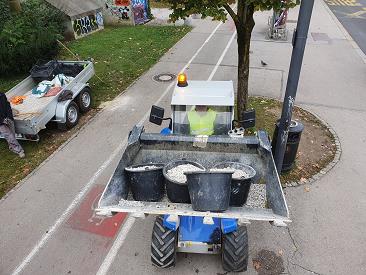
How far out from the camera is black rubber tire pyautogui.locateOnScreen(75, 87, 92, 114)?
10.7 metres

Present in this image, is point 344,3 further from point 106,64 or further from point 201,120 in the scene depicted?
point 201,120

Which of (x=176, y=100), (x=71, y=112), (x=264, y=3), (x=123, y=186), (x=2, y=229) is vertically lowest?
(x=2, y=229)

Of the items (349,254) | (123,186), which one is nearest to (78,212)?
(123,186)

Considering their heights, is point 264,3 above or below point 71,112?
above

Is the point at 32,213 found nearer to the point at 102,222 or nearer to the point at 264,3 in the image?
the point at 102,222

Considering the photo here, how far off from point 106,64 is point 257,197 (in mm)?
11567

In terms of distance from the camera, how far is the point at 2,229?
22.6ft

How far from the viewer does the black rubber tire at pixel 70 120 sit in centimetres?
1001

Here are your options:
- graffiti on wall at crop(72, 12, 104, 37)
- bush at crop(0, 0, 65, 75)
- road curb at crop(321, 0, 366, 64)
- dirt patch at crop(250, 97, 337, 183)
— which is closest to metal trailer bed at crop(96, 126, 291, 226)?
dirt patch at crop(250, 97, 337, 183)

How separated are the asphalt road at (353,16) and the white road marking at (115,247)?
15.7m

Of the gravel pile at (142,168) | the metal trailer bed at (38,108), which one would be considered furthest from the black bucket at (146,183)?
the metal trailer bed at (38,108)

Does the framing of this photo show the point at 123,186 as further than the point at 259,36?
No

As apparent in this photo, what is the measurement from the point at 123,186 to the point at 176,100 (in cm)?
217

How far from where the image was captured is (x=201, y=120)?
21.9 feet
